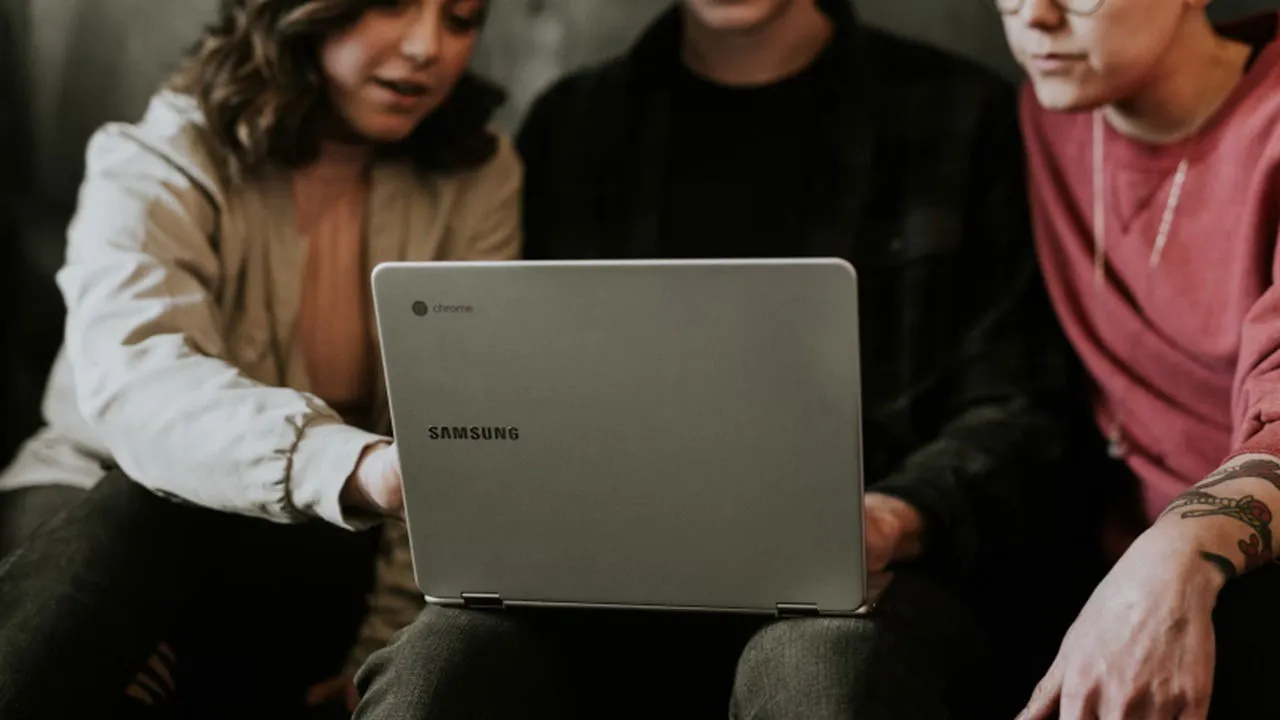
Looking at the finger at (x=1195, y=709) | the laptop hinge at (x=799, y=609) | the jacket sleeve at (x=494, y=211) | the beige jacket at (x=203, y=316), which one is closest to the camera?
the finger at (x=1195, y=709)

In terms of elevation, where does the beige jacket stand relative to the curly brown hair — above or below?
below

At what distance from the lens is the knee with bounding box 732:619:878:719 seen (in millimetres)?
816

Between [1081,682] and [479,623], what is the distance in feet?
1.29

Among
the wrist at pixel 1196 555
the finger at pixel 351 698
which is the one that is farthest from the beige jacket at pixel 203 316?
the wrist at pixel 1196 555

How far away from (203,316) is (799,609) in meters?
0.56

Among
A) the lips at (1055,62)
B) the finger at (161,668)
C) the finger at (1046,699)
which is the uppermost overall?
the lips at (1055,62)

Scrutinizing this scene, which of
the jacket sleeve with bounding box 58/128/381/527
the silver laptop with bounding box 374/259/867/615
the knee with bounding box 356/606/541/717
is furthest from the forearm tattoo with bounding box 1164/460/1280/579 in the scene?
the jacket sleeve with bounding box 58/128/381/527

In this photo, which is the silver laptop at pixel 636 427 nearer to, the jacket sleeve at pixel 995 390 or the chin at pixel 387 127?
the jacket sleeve at pixel 995 390

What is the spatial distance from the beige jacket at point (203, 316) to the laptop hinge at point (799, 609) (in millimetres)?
318

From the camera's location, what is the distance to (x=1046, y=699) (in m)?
0.81

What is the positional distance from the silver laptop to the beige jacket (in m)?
0.13

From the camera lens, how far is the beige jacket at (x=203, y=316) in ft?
3.15

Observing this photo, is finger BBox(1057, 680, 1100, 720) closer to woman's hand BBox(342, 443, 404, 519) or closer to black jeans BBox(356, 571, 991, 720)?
black jeans BBox(356, 571, 991, 720)

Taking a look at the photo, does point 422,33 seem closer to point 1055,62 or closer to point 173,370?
point 173,370
